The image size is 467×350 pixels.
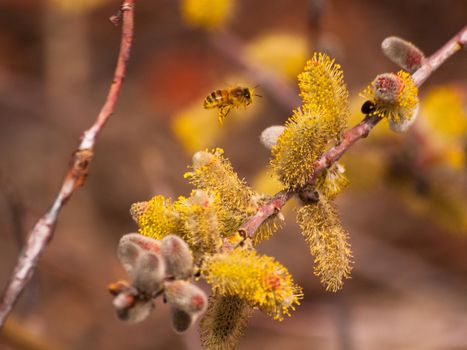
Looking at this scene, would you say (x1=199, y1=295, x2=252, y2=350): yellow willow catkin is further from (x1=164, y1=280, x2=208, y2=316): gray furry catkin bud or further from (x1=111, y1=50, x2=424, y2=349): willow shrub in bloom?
(x1=164, y1=280, x2=208, y2=316): gray furry catkin bud

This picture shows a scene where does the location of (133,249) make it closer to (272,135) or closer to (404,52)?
(272,135)

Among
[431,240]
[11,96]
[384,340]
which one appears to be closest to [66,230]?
[11,96]

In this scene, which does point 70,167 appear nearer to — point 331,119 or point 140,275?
point 140,275

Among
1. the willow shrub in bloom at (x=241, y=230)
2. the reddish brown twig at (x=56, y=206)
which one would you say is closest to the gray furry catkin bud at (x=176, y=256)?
the willow shrub in bloom at (x=241, y=230)

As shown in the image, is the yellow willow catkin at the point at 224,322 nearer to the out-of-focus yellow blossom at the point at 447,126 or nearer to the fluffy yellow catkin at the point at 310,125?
the fluffy yellow catkin at the point at 310,125

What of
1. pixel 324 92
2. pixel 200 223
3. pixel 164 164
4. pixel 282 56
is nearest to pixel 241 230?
pixel 200 223
